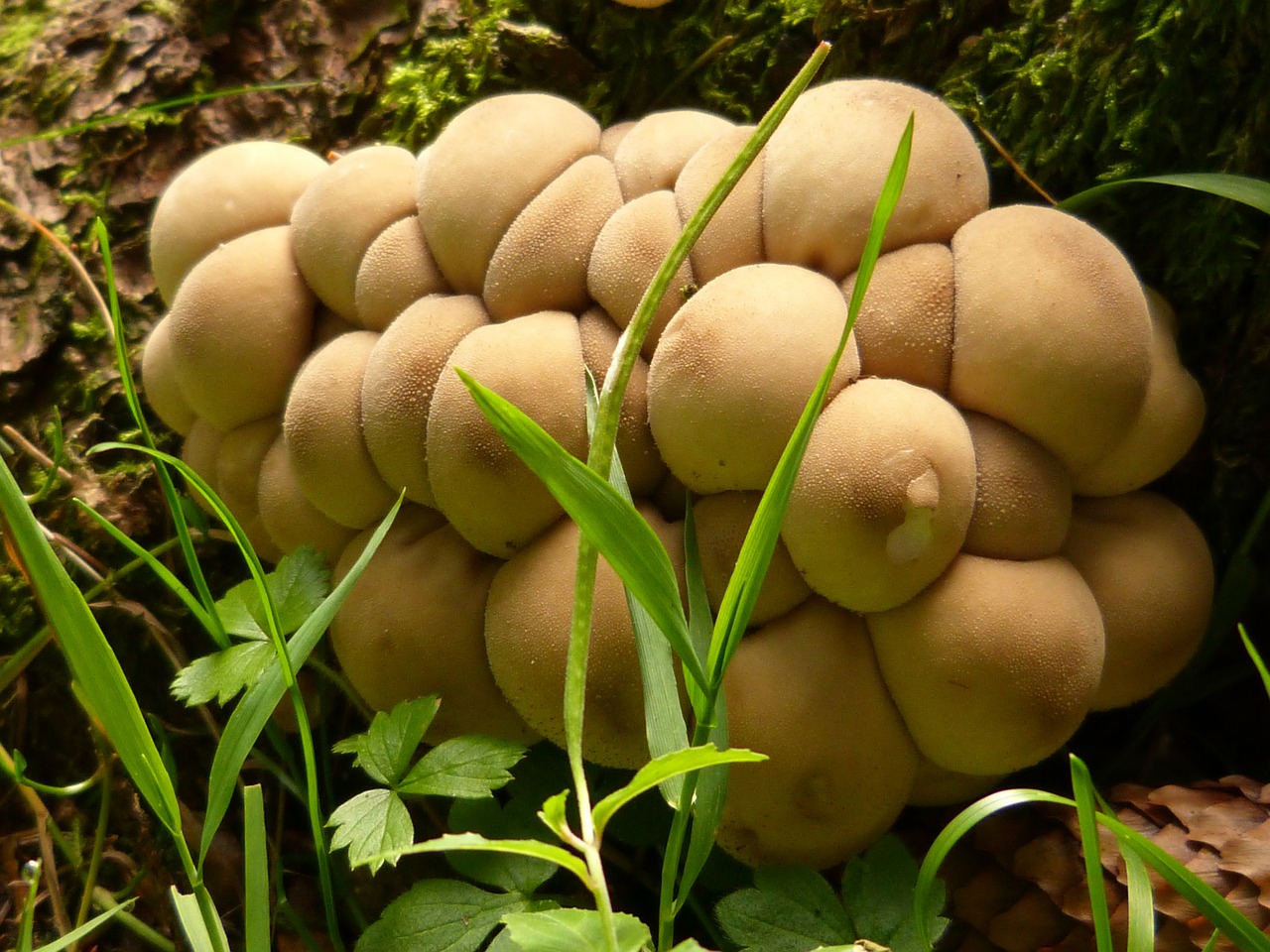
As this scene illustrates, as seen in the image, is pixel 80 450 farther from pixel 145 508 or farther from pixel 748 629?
pixel 748 629

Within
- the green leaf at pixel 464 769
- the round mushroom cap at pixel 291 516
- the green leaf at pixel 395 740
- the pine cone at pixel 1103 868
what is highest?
the round mushroom cap at pixel 291 516

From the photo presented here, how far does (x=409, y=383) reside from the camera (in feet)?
3.49

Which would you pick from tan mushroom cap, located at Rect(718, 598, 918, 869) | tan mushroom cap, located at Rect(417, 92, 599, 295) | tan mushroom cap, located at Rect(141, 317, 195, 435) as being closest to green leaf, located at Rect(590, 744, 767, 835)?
tan mushroom cap, located at Rect(718, 598, 918, 869)

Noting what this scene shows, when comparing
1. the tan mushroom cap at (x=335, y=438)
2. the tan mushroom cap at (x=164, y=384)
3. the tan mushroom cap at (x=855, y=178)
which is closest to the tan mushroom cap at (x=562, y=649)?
the tan mushroom cap at (x=335, y=438)

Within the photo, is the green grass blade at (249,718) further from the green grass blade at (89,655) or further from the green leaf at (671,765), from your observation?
the green leaf at (671,765)

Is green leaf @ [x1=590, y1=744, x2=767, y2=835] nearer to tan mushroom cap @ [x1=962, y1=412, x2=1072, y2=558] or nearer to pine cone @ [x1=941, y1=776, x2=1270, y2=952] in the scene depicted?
tan mushroom cap @ [x1=962, y1=412, x2=1072, y2=558]

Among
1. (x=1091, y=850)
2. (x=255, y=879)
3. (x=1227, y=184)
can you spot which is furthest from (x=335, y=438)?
(x=1227, y=184)

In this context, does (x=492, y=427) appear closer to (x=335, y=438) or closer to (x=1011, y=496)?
(x=335, y=438)

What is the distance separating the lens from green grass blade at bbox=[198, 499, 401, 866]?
0.92 m

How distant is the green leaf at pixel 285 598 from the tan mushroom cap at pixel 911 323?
0.63m

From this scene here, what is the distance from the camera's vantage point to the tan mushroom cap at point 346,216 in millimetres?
1175

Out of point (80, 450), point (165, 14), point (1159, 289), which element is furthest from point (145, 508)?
point (1159, 289)

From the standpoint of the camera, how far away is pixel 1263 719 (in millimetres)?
1236

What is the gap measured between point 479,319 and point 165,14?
1076mm
